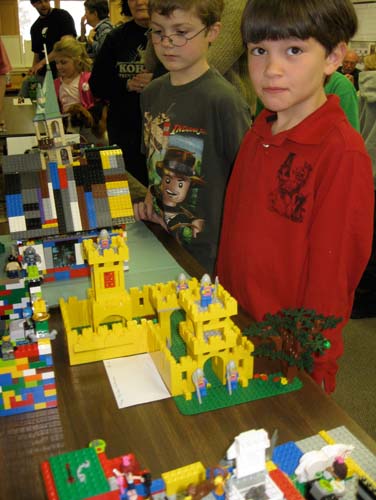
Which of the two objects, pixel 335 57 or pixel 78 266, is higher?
pixel 335 57

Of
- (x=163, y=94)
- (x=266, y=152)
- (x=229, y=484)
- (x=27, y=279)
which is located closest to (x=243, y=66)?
(x=163, y=94)

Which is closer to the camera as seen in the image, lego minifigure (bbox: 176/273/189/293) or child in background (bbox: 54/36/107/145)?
lego minifigure (bbox: 176/273/189/293)

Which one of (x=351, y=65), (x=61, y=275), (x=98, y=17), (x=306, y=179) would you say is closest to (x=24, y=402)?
(x=61, y=275)

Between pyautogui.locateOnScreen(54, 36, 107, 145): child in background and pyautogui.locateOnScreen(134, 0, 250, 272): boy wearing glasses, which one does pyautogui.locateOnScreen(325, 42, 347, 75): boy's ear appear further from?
pyautogui.locateOnScreen(54, 36, 107, 145): child in background

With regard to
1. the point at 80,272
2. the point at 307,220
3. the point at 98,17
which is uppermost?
the point at 98,17

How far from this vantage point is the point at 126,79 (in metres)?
2.35

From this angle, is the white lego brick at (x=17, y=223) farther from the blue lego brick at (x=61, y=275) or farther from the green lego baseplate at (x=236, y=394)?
the green lego baseplate at (x=236, y=394)

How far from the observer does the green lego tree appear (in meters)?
0.81

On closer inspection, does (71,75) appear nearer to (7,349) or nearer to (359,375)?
(359,375)

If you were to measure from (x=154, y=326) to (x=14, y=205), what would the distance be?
47 centimetres

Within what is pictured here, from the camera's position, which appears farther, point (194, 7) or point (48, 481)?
point (194, 7)

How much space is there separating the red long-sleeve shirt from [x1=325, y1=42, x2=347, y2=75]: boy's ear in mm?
66

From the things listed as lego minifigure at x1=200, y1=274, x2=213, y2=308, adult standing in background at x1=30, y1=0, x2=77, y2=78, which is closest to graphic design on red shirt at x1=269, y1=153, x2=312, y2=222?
lego minifigure at x1=200, y1=274, x2=213, y2=308

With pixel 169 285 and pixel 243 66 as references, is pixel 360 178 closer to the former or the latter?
pixel 169 285
